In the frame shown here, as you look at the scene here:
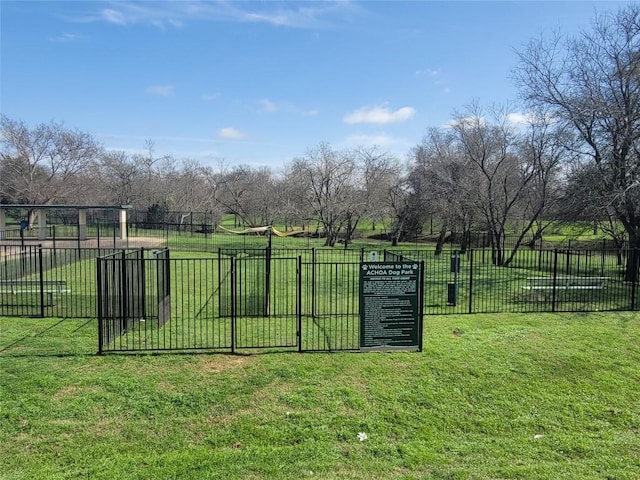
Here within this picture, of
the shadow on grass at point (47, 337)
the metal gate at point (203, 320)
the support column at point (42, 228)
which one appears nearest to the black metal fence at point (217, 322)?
the metal gate at point (203, 320)

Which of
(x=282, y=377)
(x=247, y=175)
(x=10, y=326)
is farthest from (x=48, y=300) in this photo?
(x=247, y=175)

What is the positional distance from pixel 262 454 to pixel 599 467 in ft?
9.98

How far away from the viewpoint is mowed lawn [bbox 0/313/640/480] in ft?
13.2

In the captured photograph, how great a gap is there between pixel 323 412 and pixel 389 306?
238 cm

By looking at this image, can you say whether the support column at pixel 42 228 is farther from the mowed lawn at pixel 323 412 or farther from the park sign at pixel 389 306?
the park sign at pixel 389 306

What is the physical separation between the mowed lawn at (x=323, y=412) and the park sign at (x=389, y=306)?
0.72 ft

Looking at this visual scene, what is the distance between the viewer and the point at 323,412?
202 inches

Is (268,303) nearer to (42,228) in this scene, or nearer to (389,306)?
(389,306)

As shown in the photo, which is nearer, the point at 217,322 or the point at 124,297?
the point at 124,297

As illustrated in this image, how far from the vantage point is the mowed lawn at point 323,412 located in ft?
13.2

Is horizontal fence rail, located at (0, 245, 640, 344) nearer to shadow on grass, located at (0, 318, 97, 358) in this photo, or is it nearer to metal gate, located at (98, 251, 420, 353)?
metal gate, located at (98, 251, 420, 353)

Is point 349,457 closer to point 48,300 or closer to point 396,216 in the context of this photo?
point 48,300

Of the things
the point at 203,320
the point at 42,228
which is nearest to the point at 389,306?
the point at 203,320

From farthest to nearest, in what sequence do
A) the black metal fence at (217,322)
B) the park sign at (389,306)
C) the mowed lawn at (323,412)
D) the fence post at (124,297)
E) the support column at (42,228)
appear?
the support column at (42,228) < the fence post at (124,297) < the black metal fence at (217,322) < the park sign at (389,306) < the mowed lawn at (323,412)
